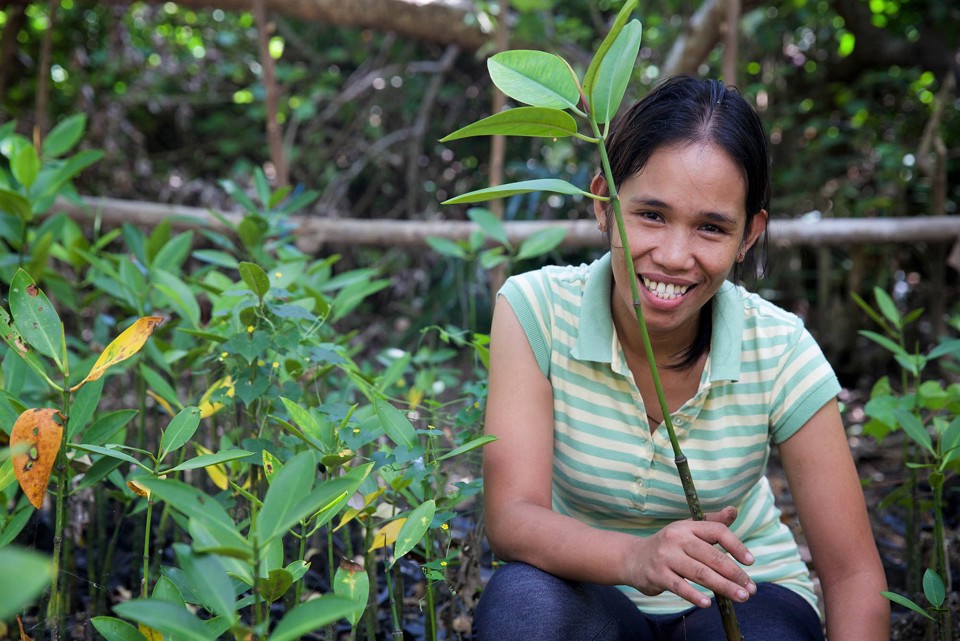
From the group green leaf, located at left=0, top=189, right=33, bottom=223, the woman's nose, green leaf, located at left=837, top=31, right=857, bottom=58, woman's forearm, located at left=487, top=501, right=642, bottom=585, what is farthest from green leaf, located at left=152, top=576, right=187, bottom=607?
green leaf, located at left=837, top=31, right=857, bottom=58

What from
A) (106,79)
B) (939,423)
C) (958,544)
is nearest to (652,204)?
(939,423)

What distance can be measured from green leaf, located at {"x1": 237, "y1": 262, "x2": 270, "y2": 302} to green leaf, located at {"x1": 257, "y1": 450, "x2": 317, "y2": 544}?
0.63m

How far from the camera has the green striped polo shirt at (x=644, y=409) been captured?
162cm

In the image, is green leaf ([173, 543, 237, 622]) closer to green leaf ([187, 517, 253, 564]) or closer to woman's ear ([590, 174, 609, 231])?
green leaf ([187, 517, 253, 564])

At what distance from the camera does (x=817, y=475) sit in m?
1.60

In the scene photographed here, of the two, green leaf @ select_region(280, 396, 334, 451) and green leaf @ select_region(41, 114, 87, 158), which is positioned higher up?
green leaf @ select_region(41, 114, 87, 158)

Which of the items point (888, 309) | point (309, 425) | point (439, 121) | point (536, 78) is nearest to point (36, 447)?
point (309, 425)

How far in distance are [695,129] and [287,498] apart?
0.88 metres

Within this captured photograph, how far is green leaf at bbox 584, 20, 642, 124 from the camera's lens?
1119 mm

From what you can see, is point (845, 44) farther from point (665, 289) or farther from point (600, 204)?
point (665, 289)

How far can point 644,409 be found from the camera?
1.62 metres

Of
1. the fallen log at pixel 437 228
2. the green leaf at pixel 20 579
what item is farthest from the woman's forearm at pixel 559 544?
the fallen log at pixel 437 228

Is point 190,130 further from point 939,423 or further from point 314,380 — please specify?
point 939,423

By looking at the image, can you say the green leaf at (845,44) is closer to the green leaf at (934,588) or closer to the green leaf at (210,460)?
the green leaf at (934,588)
